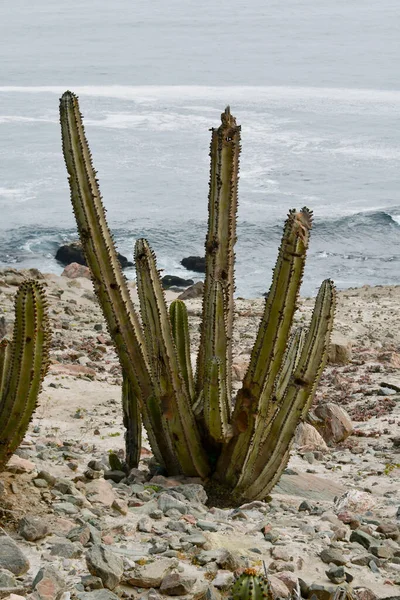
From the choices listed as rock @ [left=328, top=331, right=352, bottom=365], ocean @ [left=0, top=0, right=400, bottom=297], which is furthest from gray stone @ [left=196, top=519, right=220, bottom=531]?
ocean @ [left=0, top=0, right=400, bottom=297]

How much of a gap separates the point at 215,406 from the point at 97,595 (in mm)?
1949

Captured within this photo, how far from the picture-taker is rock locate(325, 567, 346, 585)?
4352 mm

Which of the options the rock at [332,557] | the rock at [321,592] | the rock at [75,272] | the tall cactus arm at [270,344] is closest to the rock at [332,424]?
the tall cactus arm at [270,344]

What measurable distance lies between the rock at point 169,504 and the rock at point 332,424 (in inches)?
144

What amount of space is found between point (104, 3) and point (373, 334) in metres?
76.5

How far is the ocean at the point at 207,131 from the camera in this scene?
79.2 ft

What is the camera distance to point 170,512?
16.7 ft

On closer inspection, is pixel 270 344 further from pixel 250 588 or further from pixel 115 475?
pixel 250 588

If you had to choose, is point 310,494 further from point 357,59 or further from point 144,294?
point 357,59

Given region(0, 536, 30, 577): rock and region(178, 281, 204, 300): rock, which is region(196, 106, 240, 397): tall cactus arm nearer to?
region(0, 536, 30, 577): rock

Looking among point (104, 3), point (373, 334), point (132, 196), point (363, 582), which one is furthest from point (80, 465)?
point (104, 3)

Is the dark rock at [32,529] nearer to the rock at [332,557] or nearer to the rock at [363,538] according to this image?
the rock at [332,557]

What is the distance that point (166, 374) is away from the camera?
227 inches

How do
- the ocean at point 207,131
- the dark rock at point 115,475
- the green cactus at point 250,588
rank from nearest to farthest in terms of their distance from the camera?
the green cactus at point 250,588 → the dark rock at point 115,475 → the ocean at point 207,131
